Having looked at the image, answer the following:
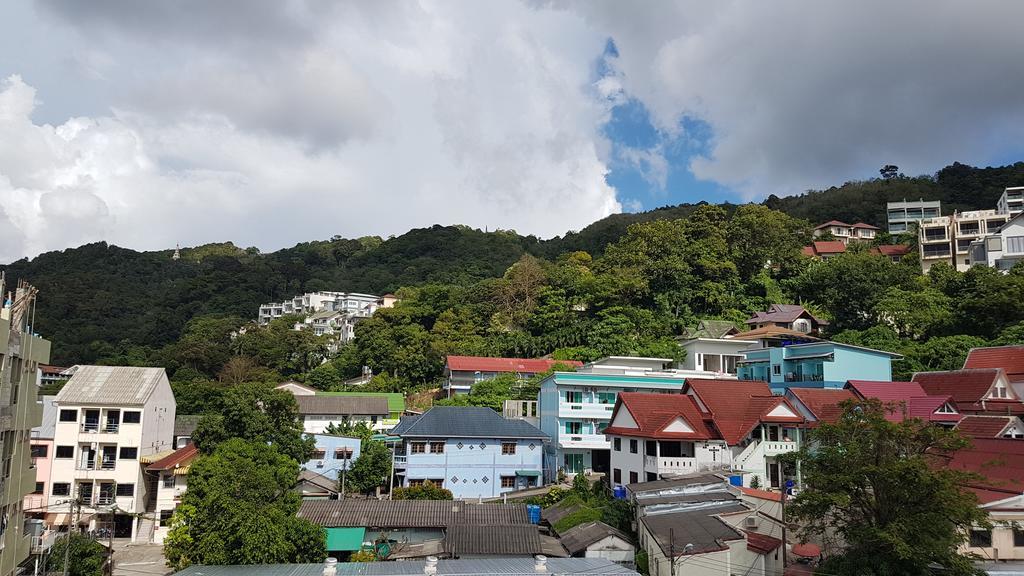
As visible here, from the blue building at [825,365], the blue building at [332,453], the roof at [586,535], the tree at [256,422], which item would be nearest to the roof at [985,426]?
the blue building at [825,365]

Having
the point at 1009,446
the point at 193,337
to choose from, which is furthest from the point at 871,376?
the point at 193,337

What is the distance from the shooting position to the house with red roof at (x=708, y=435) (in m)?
26.4

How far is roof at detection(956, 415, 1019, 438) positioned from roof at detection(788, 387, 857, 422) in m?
3.85

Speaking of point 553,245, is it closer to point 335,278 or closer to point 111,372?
point 335,278

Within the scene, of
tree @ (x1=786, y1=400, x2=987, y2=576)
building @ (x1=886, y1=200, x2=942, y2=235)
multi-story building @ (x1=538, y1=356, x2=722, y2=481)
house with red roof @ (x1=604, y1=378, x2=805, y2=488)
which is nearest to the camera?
tree @ (x1=786, y1=400, x2=987, y2=576)

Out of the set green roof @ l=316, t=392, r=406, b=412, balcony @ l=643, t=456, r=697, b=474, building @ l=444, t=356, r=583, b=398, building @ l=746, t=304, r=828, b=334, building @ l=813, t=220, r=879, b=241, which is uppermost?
building @ l=813, t=220, r=879, b=241

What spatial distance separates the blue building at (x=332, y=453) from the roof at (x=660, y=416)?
45.3 feet

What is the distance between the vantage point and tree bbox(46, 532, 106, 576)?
23.9 metres

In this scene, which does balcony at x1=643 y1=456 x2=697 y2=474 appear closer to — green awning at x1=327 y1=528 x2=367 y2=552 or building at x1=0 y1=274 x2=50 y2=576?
green awning at x1=327 y1=528 x2=367 y2=552

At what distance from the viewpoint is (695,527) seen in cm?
2019

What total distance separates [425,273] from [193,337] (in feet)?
158

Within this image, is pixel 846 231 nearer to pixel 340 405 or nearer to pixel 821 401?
pixel 821 401

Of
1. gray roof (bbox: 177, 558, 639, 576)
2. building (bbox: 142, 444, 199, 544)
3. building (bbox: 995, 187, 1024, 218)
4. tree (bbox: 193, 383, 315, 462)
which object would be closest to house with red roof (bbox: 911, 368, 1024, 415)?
gray roof (bbox: 177, 558, 639, 576)

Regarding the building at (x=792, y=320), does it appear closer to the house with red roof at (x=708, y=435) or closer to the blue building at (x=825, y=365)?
the blue building at (x=825, y=365)
